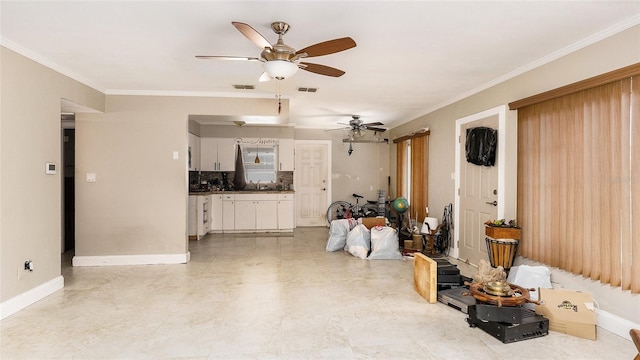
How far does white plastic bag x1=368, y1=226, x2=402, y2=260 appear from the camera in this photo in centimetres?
522

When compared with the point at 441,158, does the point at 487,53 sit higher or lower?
higher

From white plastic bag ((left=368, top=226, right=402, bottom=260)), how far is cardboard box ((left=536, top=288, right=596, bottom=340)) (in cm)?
245

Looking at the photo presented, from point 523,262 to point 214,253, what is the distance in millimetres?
4320

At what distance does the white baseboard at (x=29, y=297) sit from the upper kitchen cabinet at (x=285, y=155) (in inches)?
184

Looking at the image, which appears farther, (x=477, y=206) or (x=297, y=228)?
(x=297, y=228)

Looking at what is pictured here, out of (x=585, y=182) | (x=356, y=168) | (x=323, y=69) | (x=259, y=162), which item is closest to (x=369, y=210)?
(x=356, y=168)

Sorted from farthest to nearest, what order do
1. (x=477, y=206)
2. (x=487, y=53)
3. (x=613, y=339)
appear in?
(x=477, y=206) < (x=487, y=53) < (x=613, y=339)

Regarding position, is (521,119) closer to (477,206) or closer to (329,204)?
(477,206)

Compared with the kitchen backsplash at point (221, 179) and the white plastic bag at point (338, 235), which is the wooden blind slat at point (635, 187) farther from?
the kitchen backsplash at point (221, 179)

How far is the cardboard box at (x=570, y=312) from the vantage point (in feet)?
8.84

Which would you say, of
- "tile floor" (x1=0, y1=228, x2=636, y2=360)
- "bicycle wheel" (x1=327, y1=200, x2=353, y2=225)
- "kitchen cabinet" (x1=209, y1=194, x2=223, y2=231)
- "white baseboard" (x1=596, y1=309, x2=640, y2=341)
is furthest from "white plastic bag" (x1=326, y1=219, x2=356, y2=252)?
"white baseboard" (x1=596, y1=309, x2=640, y2=341)

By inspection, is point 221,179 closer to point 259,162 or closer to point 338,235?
point 259,162

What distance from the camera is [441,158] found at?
571cm

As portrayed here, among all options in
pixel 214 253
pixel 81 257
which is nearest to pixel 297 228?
pixel 214 253
